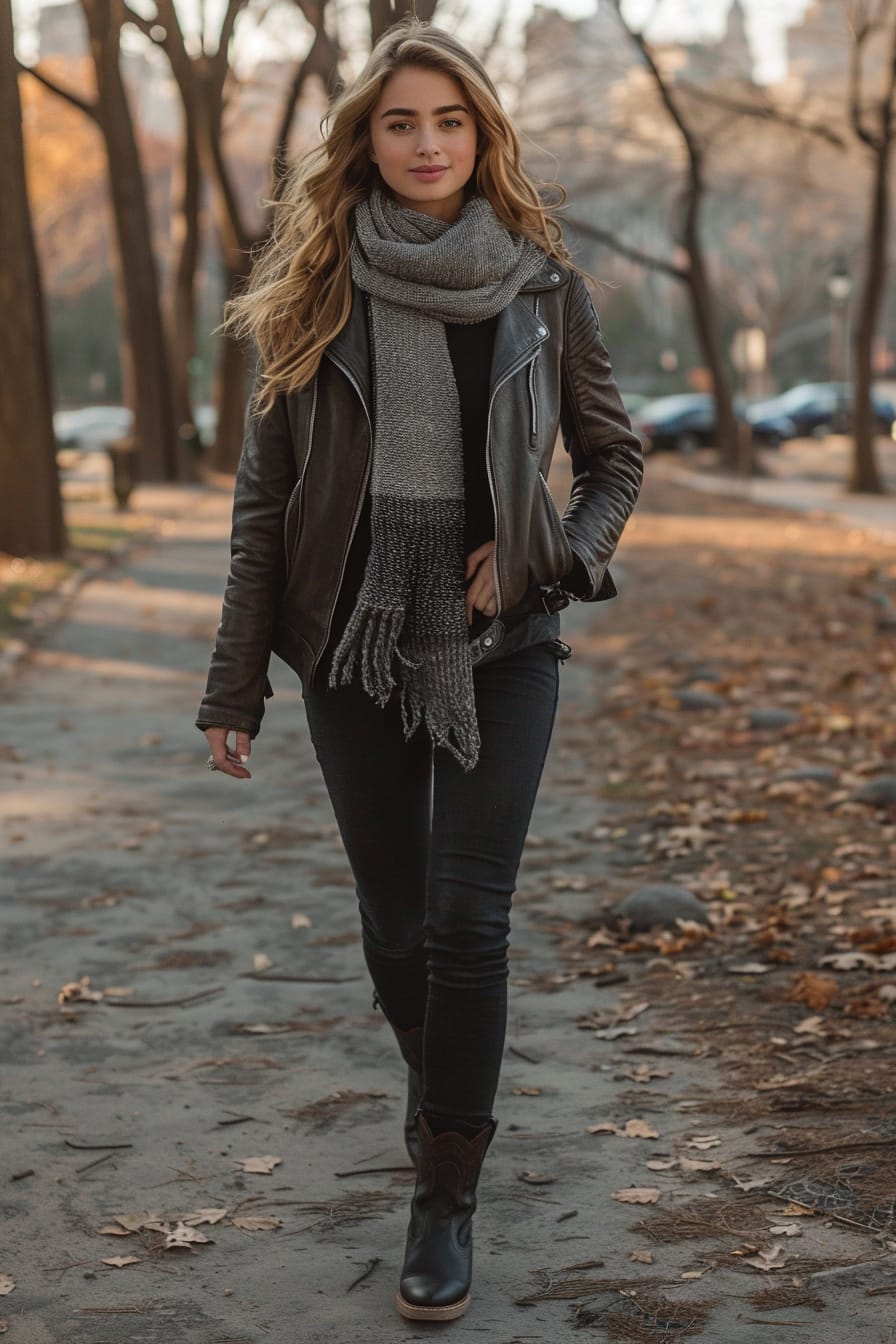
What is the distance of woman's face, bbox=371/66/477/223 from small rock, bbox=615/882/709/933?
3.00m

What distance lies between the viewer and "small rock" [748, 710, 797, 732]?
9.47 m

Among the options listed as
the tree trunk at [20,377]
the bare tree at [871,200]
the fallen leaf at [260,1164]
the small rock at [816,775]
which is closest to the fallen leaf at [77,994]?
the fallen leaf at [260,1164]

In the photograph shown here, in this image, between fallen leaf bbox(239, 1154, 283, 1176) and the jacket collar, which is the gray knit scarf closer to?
the jacket collar

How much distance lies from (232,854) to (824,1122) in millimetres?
3333

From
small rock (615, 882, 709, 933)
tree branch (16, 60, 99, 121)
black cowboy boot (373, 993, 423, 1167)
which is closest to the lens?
black cowboy boot (373, 993, 423, 1167)

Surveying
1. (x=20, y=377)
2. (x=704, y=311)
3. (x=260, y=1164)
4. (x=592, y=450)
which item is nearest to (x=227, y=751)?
(x=592, y=450)

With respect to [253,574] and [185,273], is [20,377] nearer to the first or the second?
[253,574]

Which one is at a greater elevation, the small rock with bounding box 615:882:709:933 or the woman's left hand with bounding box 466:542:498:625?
the woman's left hand with bounding box 466:542:498:625

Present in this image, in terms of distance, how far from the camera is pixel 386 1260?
367 centimetres

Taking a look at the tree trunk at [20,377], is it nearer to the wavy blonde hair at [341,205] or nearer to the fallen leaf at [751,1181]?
A: the wavy blonde hair at [341,205]

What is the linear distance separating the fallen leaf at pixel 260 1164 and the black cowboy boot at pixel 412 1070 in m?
0.28

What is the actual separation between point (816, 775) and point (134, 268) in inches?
A: 763

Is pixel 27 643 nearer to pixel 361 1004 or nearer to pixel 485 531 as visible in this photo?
pixel 361 1004

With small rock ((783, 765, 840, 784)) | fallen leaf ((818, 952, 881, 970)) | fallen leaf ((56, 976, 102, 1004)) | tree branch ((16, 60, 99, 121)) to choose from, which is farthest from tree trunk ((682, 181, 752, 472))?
fallen leaf ((56, 976, 102, 1004))
